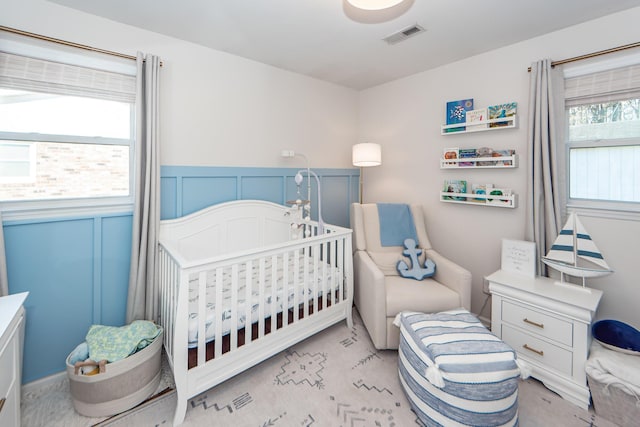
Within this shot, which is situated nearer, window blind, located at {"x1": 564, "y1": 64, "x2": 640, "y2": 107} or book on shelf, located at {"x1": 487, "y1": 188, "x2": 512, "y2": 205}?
window blind, located at {"x1": 564, "y1": 64, "x2": 640, "y2": 107}

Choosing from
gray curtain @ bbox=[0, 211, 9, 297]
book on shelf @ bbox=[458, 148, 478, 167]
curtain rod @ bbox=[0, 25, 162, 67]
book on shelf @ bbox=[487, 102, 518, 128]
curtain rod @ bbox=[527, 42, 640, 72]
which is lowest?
gray curtain @ bbox=[0, 211, 9, 297]

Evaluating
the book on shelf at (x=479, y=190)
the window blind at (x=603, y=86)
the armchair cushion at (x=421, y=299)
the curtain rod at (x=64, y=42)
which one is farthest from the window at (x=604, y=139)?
the curtain rod at (x=64, y=42)

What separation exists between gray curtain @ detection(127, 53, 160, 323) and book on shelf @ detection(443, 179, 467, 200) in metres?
2.47

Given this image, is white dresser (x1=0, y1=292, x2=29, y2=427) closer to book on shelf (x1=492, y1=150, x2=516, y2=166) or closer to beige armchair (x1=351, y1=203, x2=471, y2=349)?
beige armchair (x1=351, y1=203, x2=471, y2=349)

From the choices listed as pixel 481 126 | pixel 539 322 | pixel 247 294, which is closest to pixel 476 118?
pixel 481 126

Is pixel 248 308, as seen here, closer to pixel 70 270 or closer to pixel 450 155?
pixel 70 270

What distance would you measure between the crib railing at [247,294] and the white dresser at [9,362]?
60 centimetres

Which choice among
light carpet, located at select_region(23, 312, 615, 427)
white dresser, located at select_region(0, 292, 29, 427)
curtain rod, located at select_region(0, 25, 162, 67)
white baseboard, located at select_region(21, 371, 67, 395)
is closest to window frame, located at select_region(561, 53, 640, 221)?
light carpet, located at select_region(23, 312, 615, 427)

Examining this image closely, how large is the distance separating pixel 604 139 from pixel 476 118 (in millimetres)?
861

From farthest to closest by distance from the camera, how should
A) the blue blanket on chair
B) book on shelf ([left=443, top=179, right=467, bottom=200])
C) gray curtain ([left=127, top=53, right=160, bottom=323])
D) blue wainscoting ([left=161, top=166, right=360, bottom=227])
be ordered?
the blue blanket on chair
book on shelf ([left=443, top=179, right=467, bottom=200])
blue wainscoting ([left=161, top=166, right=360, bottom=227])
gray curtain ([left=127, top=53, right=160, bottom=323])

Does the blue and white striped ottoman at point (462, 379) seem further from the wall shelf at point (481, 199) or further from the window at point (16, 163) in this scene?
Answer: the window at point (16, 163)

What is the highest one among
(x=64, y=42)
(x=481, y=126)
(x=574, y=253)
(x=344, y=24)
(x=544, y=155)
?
(x=344, y=24)

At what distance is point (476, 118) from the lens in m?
2.56

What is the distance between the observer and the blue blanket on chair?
2809mm
